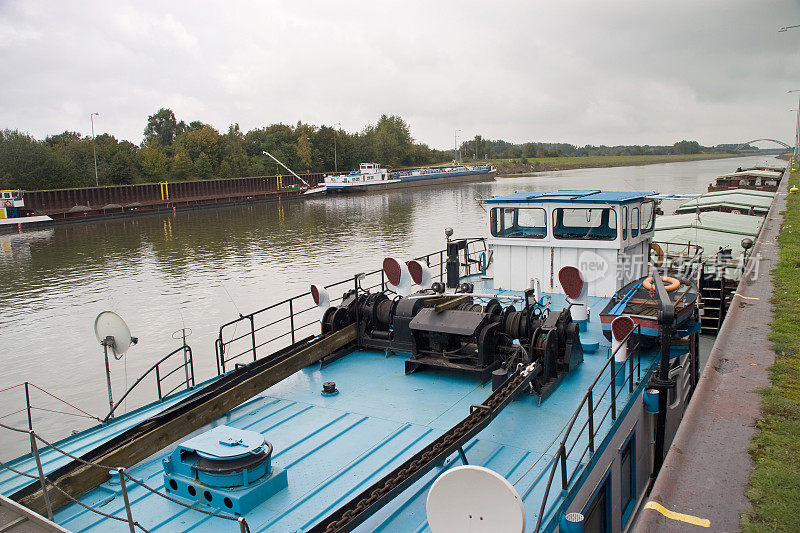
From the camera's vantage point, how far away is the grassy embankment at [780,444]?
4473 mm

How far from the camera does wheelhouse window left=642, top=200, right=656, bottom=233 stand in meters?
12.4

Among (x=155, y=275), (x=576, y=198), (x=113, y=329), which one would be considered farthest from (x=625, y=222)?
(x=155, y=275)

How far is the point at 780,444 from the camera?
18.4 ft

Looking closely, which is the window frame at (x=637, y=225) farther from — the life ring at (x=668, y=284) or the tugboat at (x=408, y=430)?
the life ring at (x=668, y=284)

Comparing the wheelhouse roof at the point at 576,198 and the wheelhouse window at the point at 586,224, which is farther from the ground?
the wheelhouse roof at the point at 576,198

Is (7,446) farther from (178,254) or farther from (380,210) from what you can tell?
(380,210)

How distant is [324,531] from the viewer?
4.32m

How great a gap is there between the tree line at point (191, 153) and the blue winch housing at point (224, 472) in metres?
71.3

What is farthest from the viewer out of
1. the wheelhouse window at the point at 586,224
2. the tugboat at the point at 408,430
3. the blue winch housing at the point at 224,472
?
the wheelhouse window at the point at 586,224

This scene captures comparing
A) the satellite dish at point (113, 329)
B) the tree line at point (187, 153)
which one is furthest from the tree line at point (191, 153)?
the satellite dish at point (113, 329)

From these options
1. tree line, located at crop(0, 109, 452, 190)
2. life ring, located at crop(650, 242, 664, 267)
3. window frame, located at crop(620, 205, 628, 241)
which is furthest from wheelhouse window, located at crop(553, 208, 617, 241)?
tree line, located at crop(0, 109, 452, 190)

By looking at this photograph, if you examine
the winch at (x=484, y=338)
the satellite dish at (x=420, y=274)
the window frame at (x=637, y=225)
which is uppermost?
the window frame at (x=637, y=225)

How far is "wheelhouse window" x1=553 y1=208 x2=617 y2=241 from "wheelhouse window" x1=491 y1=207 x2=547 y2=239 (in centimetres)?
40

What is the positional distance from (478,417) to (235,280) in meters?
22.0
